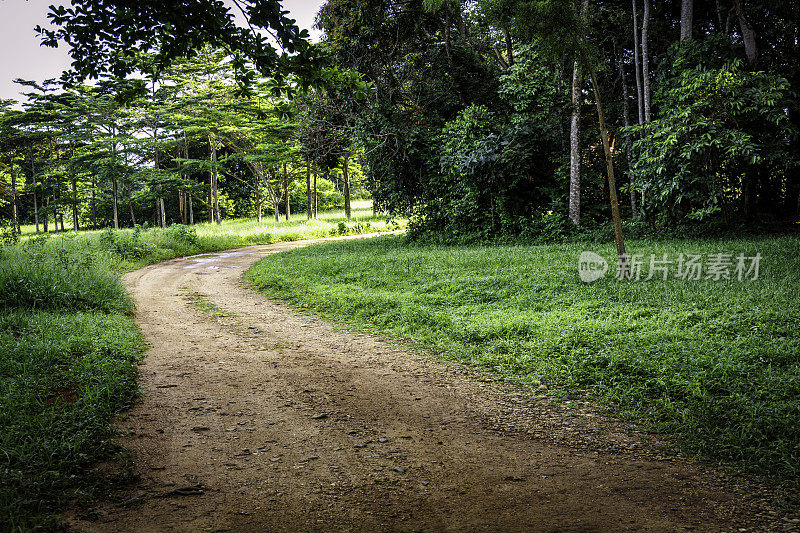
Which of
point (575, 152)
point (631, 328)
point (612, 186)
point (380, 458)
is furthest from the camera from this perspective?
point (575, 152)

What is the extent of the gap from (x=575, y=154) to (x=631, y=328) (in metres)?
8.42

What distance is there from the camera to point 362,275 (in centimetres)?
1093

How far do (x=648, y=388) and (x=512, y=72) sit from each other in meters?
13.0

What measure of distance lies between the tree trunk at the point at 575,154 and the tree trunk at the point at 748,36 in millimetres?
3759

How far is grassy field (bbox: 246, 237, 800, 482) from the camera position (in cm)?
389

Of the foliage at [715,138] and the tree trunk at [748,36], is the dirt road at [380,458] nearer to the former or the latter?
the foliage at [715,138]

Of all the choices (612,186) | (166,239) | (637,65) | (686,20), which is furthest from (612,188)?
(166,239)

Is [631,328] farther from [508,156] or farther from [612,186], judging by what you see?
[508,156]

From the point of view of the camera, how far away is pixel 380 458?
141 inches

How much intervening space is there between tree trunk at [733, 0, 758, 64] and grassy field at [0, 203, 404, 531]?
1470cm

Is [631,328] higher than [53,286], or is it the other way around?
[53,286]

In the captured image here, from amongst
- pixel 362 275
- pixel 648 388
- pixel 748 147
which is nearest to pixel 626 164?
pixel 748 147

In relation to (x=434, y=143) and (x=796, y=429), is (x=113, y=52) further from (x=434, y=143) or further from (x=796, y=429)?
(x=434, y=143)

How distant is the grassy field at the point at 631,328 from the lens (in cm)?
389
